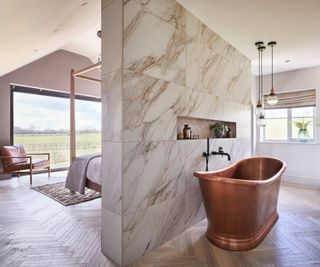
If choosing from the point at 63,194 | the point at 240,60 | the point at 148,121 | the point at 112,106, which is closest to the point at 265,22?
the point at 240,60

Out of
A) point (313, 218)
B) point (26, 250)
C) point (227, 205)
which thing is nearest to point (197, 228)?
point (227, 205)

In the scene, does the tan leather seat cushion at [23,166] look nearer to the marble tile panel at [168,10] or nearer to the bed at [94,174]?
the bed at [94,174]

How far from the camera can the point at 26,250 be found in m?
2.10

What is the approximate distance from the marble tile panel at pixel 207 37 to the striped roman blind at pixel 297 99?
7.79 feet

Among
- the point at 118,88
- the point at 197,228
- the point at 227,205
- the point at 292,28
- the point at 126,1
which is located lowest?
the point at 197,228

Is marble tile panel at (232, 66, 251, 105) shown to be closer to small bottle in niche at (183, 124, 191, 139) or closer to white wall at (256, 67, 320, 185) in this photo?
small bottle in niche at (183, 124, 191, 139)

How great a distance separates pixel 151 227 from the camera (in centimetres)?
213

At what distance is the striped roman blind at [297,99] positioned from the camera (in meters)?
4.80

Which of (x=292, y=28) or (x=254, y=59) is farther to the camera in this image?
(x=254, y=59)

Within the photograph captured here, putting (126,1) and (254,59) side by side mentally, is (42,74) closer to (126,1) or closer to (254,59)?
(126,1)

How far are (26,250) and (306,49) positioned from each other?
5000 mm

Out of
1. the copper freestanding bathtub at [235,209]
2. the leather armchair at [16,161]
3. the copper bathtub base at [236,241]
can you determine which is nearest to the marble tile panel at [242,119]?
the copper freestanding bathtub at [235,209]

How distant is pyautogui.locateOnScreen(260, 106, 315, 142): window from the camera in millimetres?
4875

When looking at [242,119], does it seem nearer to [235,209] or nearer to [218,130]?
[218,130]
